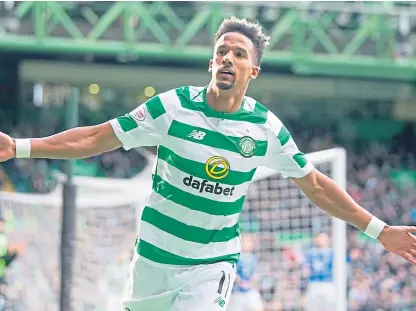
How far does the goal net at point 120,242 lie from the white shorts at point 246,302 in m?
0.29

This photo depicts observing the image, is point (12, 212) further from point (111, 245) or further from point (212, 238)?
point (212, 238)

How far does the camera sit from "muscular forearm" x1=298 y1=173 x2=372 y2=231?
504cm

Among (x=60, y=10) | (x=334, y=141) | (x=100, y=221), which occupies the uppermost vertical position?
(x=60, y=10)

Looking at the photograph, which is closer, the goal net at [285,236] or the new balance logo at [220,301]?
the new balance logo at [220,301]

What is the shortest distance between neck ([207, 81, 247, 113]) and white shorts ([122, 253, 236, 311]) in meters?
0.77

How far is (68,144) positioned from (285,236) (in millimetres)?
4043

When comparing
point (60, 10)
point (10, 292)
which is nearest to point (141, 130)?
point (10, 292)

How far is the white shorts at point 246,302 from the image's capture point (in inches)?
313

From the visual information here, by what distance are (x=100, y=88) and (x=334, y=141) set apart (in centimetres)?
682

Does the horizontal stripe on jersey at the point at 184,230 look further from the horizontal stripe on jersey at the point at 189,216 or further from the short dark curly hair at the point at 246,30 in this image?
the short dark curly hair at the point at 246,30

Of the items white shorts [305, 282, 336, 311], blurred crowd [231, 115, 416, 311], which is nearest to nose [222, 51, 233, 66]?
blurred crowd [231, 115, 416, 311]

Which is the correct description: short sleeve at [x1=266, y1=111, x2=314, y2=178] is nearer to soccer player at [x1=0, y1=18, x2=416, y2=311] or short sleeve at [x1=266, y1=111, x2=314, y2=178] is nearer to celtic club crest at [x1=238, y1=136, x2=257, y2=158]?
soccer player at [x1=0, y1=18, x2=416, y2=311]

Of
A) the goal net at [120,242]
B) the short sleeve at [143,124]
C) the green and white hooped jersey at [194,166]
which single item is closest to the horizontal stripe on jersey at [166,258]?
the green and white hooped jersey at [194,166]

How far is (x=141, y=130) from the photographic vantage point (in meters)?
4.71
